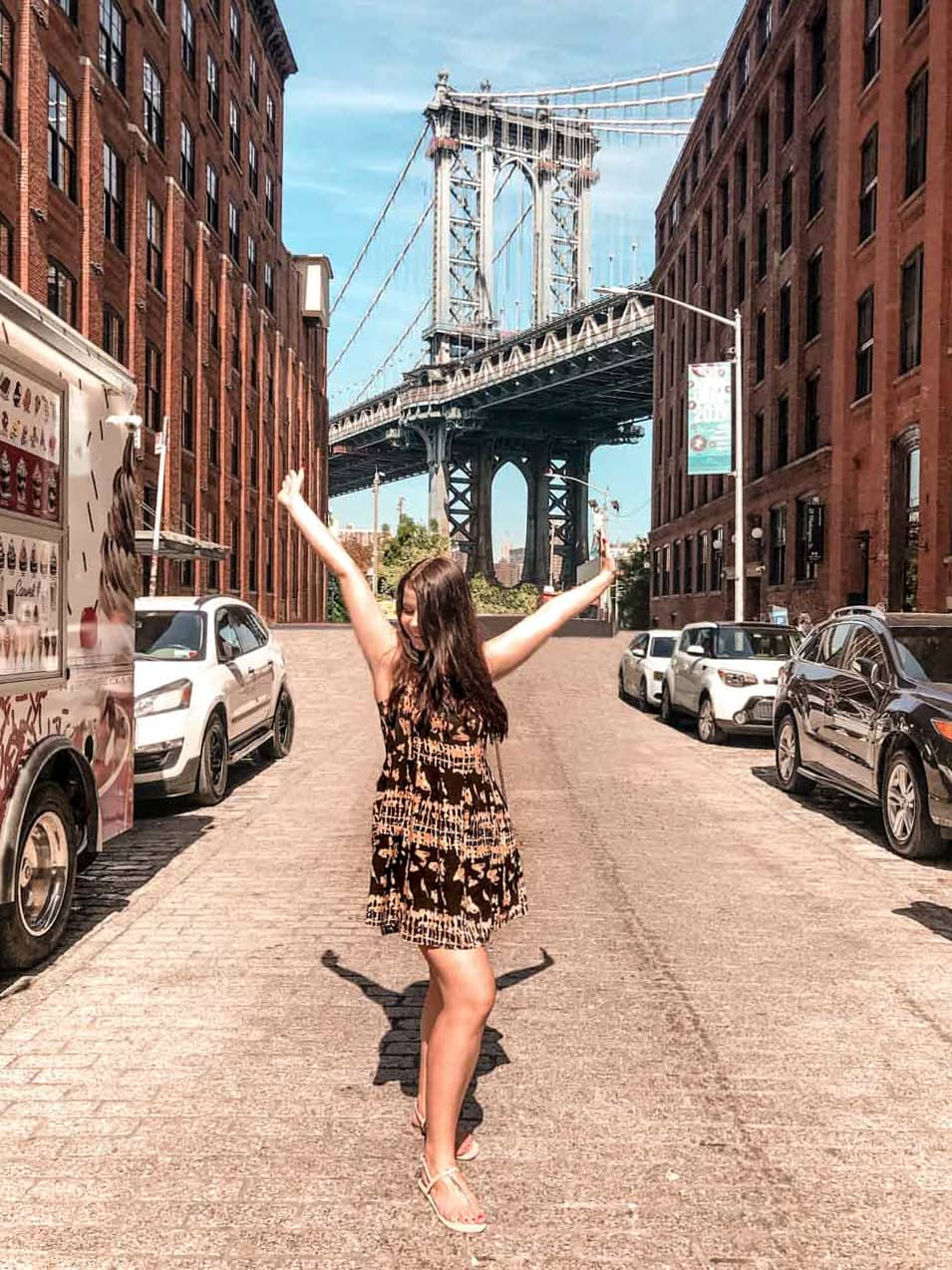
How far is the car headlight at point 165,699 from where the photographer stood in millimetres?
9578

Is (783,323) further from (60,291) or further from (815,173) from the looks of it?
(60,291)

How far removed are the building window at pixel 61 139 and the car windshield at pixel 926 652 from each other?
2076 centimetres

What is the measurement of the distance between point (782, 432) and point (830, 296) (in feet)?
19.5

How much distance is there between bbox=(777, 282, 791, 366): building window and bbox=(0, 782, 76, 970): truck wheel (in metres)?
34.3

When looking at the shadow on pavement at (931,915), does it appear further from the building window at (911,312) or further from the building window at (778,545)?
the building window at (778,545)

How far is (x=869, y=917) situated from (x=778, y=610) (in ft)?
80.5

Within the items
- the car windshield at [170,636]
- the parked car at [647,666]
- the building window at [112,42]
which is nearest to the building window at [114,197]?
the building window at [112,42]

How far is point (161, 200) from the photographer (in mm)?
31969

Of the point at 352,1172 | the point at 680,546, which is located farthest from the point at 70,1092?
the point at 680,546

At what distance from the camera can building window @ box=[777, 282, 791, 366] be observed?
3672 centimetres

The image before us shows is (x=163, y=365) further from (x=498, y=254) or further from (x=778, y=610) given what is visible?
(x=498, y=254)

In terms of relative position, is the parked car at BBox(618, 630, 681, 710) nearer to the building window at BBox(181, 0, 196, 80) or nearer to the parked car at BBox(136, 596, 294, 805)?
the parked car at BBox(136, 596, 294, 805)

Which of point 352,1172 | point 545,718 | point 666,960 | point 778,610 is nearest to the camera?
point 352,1172

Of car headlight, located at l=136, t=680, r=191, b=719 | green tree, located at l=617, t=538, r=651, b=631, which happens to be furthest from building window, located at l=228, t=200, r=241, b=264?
green tree, located at l=617, t=538, r=651, b=631
